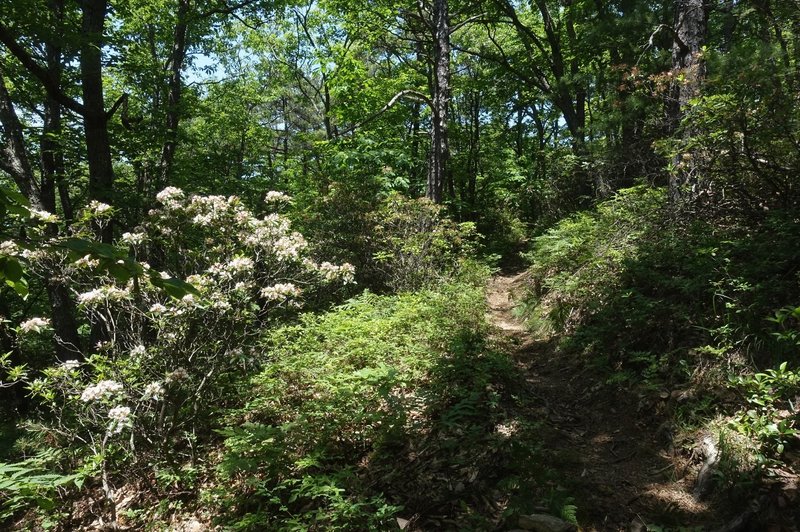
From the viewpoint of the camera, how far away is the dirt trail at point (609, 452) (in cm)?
298

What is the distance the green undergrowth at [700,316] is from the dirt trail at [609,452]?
0.69 ft

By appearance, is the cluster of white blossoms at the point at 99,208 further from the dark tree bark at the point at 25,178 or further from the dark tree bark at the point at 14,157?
the dark tree bark at the point at 14,157

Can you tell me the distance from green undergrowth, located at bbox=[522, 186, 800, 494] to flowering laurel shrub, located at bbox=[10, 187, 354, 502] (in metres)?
3.68

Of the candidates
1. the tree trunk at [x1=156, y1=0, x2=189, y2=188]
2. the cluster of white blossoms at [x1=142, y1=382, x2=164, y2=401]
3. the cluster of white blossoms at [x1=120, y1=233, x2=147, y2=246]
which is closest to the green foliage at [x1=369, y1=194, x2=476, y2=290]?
the cluster of white blossoms at [x1=120, y1=233, x2=147, y2=246]

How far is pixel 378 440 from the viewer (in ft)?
13.0

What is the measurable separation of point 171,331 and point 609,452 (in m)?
4.75

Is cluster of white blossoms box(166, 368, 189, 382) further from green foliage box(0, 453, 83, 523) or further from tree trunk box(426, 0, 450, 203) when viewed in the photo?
tree trunk box(426, 0, 450, 203)

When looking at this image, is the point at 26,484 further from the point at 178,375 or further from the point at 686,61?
the point at 686,61

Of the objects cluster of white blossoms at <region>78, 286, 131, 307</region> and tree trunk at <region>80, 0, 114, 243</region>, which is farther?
tree trunk at <region>80, 0, 114, 243</region>

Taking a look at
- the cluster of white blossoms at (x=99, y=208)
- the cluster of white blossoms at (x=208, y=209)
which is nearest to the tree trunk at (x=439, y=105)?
the cluster of white blossoms at (x=208, y=209)

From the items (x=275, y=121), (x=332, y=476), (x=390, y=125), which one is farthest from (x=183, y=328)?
(x=275, y=121)

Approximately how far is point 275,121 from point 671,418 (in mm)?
26290

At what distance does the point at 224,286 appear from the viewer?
18.3 feet

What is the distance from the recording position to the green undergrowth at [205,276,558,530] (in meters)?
3.19
